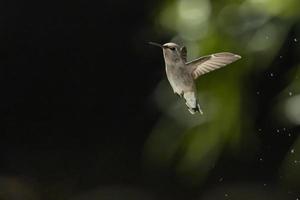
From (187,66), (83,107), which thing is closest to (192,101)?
(187,66)

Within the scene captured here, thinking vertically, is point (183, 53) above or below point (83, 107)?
below

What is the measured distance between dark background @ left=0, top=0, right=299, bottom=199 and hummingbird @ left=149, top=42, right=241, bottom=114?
53 centimetres

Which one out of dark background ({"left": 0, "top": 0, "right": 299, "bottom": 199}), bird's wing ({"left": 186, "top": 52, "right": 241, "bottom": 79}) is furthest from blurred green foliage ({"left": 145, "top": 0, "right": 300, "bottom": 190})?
dark background ({"left": 0, "top": 0, "right": 299, "bottom": 199})

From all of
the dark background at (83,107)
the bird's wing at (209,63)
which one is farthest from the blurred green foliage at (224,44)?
the dark background at (83,107)

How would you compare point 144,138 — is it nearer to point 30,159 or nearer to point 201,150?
point 30,159

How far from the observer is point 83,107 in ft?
5.49

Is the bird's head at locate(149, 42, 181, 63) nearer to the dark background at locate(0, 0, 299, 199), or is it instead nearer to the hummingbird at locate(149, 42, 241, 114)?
the hummingbird at locate(149, 42, 241, 114)

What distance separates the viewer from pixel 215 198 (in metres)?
1.70

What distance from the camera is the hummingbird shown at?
36.8 inches

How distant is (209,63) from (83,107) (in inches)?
30.2

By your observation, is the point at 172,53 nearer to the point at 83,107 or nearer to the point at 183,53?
the point at 183,53

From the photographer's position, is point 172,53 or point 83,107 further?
point 83,107

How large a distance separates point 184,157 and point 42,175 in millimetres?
421

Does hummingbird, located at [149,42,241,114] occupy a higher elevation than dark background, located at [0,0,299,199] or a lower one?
lower
